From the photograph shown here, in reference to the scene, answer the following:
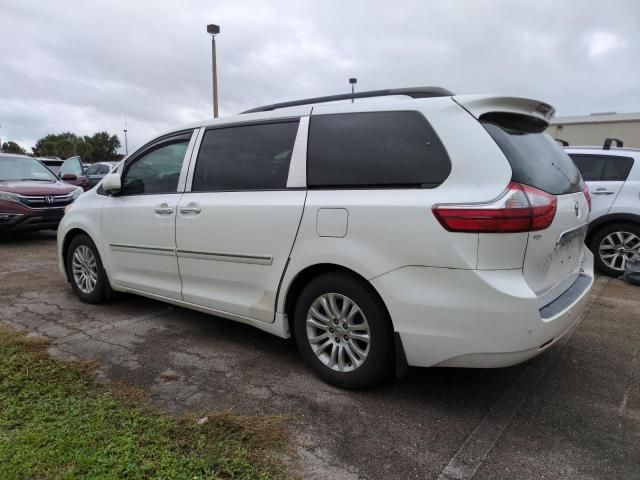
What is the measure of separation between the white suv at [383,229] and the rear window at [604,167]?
3643mm

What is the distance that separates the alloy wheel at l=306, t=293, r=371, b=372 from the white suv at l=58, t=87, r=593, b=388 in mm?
10

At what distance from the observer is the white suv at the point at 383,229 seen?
2396 mm

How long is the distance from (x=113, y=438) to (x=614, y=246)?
6.05m

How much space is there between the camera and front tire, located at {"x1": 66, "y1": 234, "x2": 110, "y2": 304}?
15.1 ft

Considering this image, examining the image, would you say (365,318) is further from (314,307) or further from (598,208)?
(598,208)

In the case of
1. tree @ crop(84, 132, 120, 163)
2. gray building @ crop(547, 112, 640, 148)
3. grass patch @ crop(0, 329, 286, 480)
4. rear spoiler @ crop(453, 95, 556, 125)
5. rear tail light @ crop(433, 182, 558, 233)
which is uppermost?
tree @ crop(84, 132, 120, 163)

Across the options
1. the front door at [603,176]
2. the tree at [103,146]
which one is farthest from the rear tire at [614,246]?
the tree at [103,146]

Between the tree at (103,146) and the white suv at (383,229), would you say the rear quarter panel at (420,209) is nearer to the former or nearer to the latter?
the white suv at (383,229)

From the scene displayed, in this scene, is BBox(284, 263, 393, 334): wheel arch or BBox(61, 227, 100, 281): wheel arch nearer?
BBox(284, 263, 393, 334): wheel arch

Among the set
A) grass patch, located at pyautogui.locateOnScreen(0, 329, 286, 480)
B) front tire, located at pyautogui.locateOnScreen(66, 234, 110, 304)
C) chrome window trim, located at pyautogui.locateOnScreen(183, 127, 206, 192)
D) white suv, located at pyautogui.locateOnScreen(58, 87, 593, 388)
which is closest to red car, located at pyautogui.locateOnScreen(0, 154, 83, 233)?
front tire, located at pyautogui.locateOnScreen(66, 234, 110, 304)

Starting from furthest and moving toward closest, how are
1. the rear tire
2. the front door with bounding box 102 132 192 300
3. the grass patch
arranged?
1. the rear tire
2. the front door with bounding box 102 132 192 300
3. the grass patch

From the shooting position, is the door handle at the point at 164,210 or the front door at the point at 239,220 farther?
the door handle at the point at 164,210

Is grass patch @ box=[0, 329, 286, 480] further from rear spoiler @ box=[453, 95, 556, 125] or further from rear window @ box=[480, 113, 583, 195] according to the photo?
rear spoiler @ box=[453, 95, 556, 125]

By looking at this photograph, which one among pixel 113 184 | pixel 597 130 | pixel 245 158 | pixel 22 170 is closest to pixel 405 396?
pixel 245 158
